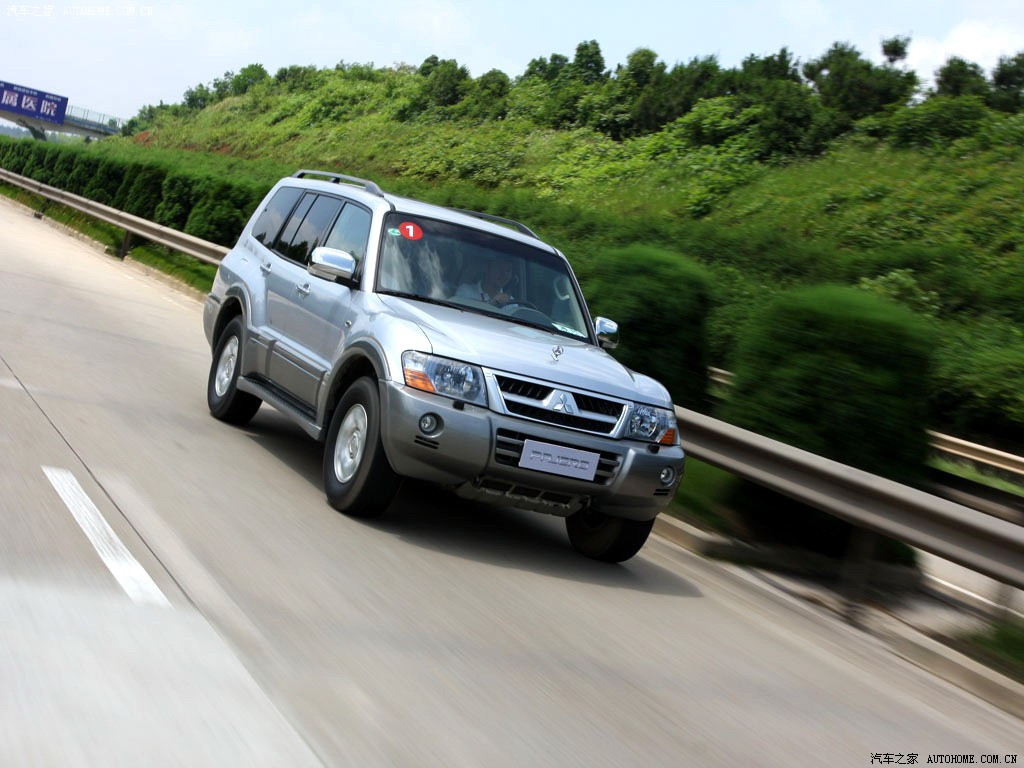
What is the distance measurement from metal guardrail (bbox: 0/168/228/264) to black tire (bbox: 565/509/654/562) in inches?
431

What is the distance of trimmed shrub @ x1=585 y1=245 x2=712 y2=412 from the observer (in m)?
10.1

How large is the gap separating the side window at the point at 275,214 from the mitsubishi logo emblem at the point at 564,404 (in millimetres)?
3648

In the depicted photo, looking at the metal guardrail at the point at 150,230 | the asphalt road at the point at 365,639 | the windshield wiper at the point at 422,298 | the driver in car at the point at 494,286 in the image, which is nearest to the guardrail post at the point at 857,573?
the asphalt road at the point at 365,639

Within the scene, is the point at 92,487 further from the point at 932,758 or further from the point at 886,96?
the point at 886,96

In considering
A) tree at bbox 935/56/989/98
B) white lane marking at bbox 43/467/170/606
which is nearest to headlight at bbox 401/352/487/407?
white lane marking at bbox 43/467/170/606

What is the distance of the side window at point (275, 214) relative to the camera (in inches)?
364

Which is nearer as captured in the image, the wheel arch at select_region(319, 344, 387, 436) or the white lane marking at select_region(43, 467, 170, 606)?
the white lane marking at select_region(43, 467, 170, 606)

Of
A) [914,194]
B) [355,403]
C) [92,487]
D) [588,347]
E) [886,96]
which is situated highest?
[886,96]

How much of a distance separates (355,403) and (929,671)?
10.9ft

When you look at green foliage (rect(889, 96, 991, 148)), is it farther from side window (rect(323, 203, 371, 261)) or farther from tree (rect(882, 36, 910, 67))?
side window (rect(323, 203, 371, 261))

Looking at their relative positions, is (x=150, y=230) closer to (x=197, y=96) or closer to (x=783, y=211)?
(x=783, y=211)

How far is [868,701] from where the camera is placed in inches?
208

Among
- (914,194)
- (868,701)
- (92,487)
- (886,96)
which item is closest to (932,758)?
(868,701)

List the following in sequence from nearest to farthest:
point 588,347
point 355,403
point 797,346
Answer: point 355,403
point 588,347
point 797,346
